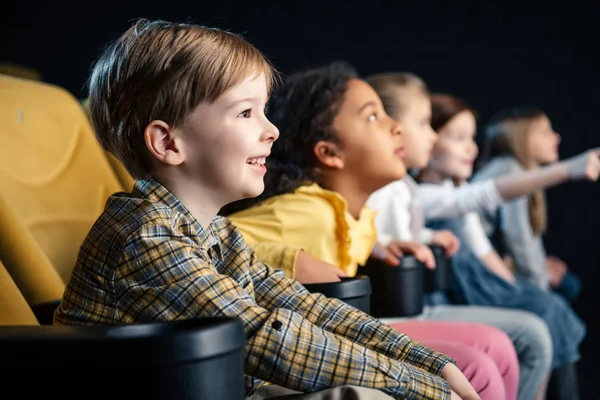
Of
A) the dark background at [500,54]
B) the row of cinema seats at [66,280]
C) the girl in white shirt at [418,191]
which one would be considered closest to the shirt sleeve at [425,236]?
the girl in white shirt at [418,191]

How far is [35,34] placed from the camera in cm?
300

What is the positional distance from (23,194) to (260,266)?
0.44 m

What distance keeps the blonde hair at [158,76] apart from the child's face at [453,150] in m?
1.56

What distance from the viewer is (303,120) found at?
5.30 feet

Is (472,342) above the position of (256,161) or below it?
below

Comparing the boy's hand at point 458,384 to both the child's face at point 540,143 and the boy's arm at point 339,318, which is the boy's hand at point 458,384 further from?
the child's face at point 540,143

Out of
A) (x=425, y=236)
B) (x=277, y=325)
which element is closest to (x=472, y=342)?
(x=425, y=236)

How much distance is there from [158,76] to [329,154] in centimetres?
66

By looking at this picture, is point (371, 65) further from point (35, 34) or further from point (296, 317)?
point (296, 317)

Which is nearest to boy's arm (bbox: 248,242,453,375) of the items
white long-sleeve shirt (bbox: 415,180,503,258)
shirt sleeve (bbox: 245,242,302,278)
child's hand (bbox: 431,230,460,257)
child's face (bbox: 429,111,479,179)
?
shirt sleeve (bbox: 245,242,302,278)

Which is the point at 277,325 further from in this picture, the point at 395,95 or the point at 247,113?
the point at 395,95

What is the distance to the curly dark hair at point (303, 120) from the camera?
5.25ft

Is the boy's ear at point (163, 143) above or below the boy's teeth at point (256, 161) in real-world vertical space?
above

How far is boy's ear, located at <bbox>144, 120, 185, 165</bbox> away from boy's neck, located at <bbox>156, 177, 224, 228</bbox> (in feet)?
0.08
